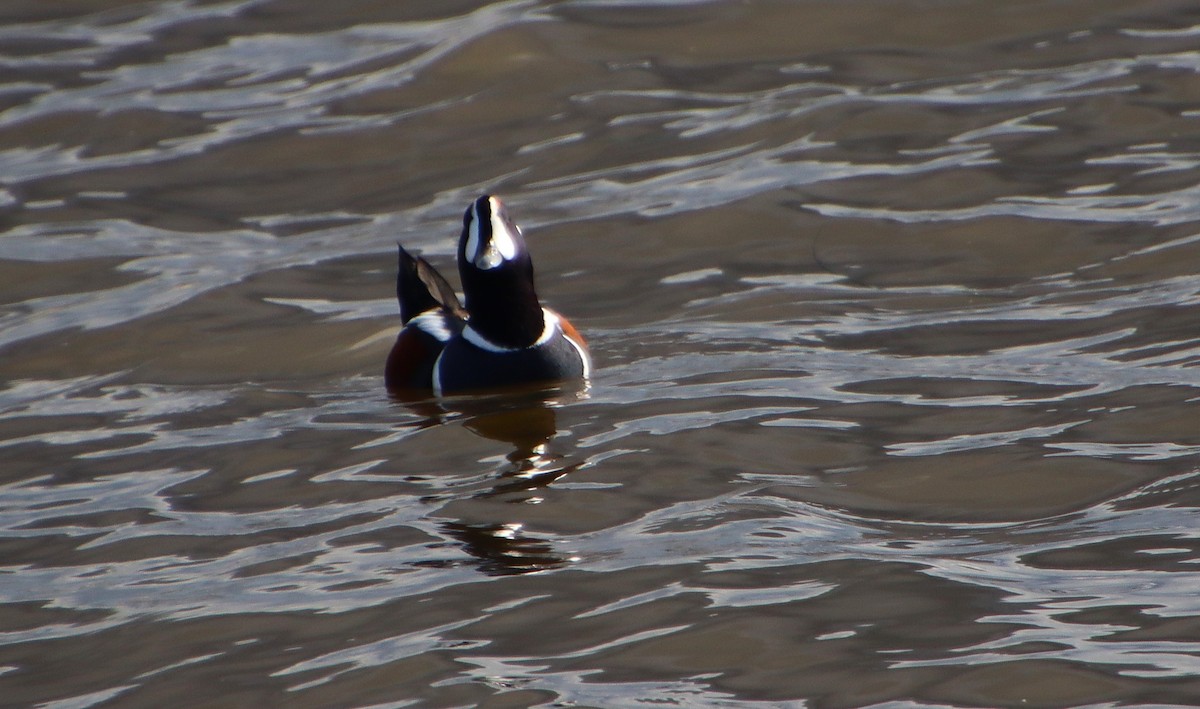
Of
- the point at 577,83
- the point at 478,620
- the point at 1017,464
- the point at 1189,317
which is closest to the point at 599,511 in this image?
the point at 478,620

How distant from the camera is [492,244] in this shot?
284 inches

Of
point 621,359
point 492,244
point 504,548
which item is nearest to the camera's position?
point 504,548

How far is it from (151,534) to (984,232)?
4762 millimetres

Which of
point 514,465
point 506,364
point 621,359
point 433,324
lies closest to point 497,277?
point 506,364

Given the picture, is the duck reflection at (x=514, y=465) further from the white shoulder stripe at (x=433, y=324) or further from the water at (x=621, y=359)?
the white shoulder stripe at (x=433, y=324)

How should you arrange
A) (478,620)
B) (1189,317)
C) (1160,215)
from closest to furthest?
(478,620)
(1189,317)
(1160,215)

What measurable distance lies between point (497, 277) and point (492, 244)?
207 millimetres

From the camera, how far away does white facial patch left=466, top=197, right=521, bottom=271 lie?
23.7 ft

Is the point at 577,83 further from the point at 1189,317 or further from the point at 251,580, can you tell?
the point at 251,580

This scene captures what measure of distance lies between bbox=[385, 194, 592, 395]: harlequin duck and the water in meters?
0.22

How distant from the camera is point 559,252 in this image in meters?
9.52

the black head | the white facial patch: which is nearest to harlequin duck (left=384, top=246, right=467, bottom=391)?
the black head

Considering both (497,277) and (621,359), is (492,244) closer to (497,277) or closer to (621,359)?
(497,277)

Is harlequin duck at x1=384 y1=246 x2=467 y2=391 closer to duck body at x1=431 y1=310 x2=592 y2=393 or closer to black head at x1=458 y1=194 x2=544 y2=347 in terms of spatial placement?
duck body at x1=431 y1=310 x2=592 y2=393
